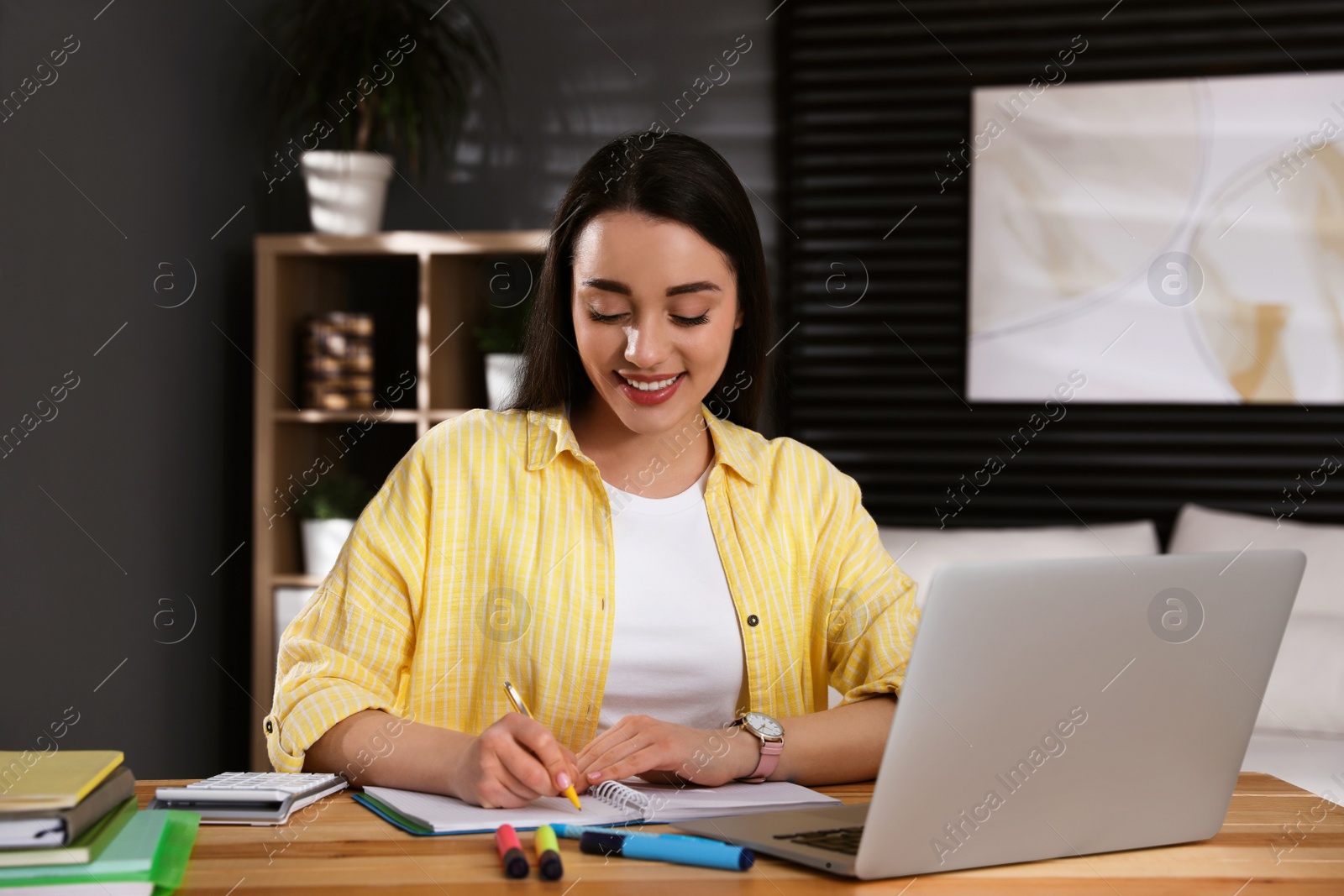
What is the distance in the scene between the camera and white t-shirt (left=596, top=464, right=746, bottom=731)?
5.39 ft

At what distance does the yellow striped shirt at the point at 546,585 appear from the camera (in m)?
1.55

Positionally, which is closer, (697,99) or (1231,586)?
(1231,586)

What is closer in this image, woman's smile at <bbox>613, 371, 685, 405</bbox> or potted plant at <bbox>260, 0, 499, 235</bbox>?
woman's smile at <bbox>613, 371, 685, 405</bbox>

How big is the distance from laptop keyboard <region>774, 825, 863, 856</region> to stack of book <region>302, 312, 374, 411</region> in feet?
8.72

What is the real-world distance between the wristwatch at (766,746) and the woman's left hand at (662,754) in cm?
2

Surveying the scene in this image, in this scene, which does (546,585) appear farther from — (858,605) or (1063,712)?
(1063,712)

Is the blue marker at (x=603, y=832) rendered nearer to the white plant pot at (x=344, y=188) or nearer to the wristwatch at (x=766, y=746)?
the wristwatch at (x=766, y=746)

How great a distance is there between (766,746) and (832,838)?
329 mm

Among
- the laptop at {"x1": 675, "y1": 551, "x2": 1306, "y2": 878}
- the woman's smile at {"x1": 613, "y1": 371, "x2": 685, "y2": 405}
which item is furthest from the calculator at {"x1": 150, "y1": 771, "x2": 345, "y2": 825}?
the woman's smile at {"x1": 613, "y1": 371, "x2": 685, "y2": 405}

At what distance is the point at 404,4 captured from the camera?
11.2 feet

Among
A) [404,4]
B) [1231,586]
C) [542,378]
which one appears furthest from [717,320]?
[404,4]

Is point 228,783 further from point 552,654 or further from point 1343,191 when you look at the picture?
point 1343,191

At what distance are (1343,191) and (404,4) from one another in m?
2.73

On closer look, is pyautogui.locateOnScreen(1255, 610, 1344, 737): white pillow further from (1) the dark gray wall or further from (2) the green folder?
(2) the green folder
